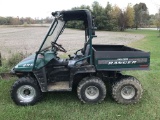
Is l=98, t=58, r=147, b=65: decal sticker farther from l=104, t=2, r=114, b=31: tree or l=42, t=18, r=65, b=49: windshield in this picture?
l=104, t=2, r=114, b=31: tree

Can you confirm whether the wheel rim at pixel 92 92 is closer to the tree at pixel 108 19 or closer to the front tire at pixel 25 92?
the front tire at pixel 25 92

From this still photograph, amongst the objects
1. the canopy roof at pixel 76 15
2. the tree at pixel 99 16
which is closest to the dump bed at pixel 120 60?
the canopy roof at pixel 76 15

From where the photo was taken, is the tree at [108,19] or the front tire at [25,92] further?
the tree at [108,19]

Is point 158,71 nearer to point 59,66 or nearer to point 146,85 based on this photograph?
point 146,85

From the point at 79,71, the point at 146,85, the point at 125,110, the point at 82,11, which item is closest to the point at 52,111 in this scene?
the point at 79,71

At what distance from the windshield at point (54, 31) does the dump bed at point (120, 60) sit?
106cm

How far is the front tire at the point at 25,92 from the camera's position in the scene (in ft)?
17.1

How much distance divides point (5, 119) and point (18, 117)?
24cm

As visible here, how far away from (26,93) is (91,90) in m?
1.42

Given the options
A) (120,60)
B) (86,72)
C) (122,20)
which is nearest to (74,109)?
(86,72)

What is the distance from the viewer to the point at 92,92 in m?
5.35

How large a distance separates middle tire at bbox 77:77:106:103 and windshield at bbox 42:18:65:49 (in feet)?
3.87

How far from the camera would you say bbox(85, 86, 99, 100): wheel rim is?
5.30m

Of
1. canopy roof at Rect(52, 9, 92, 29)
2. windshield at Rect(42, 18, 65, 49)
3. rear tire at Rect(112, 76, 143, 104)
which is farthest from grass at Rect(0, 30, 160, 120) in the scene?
canopy roof at Rect(52, 9, 92, 29)
